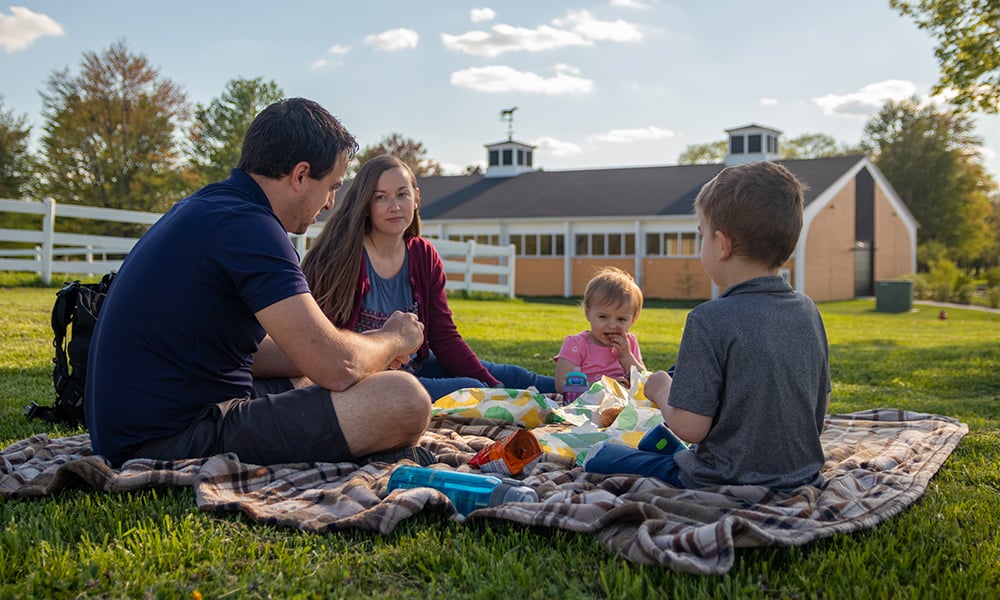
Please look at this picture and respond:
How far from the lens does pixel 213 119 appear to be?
4397 cm

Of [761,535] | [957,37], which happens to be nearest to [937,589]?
[761,535]

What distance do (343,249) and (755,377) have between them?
2.76 metres

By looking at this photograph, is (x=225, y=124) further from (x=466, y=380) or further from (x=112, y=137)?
(x=466, y=380)

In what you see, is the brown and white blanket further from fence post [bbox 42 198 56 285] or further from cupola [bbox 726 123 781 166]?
cupola [bbox 726 123 781 166]

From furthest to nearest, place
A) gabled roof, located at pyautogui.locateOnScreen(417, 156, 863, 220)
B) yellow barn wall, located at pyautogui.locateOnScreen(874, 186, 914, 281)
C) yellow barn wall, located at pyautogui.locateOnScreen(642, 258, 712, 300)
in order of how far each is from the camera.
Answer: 1. yellow barn wall, located at pyautogui.locateOnScreen(874, 186, 914, 281)
2. gabled roof, located at pyautogui.locateOnScreen(417, 156, 863, 220)
3. yellow barn wall, located at pyautogui.locateOnScreen(642, 258, 712, 300)

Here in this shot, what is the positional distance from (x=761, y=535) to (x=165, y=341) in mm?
2093

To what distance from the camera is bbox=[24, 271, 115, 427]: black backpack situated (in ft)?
12.6

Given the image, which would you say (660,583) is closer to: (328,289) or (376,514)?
(376,514)

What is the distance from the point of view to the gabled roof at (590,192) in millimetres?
29219

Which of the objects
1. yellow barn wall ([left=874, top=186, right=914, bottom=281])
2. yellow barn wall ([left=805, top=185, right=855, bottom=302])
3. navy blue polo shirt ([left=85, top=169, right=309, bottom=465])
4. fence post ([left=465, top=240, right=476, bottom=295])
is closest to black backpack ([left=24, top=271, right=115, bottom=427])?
navy blue polo shirt ([left=85, top=169, right=309, bottom=465])

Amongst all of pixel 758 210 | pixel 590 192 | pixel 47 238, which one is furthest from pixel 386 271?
pixel 590 192

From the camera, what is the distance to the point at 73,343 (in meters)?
3.90

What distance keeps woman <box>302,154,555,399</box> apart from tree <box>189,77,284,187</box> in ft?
120

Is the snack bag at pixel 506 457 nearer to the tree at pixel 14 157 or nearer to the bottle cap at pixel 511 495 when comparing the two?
the bottle cap at pixel 511 495
